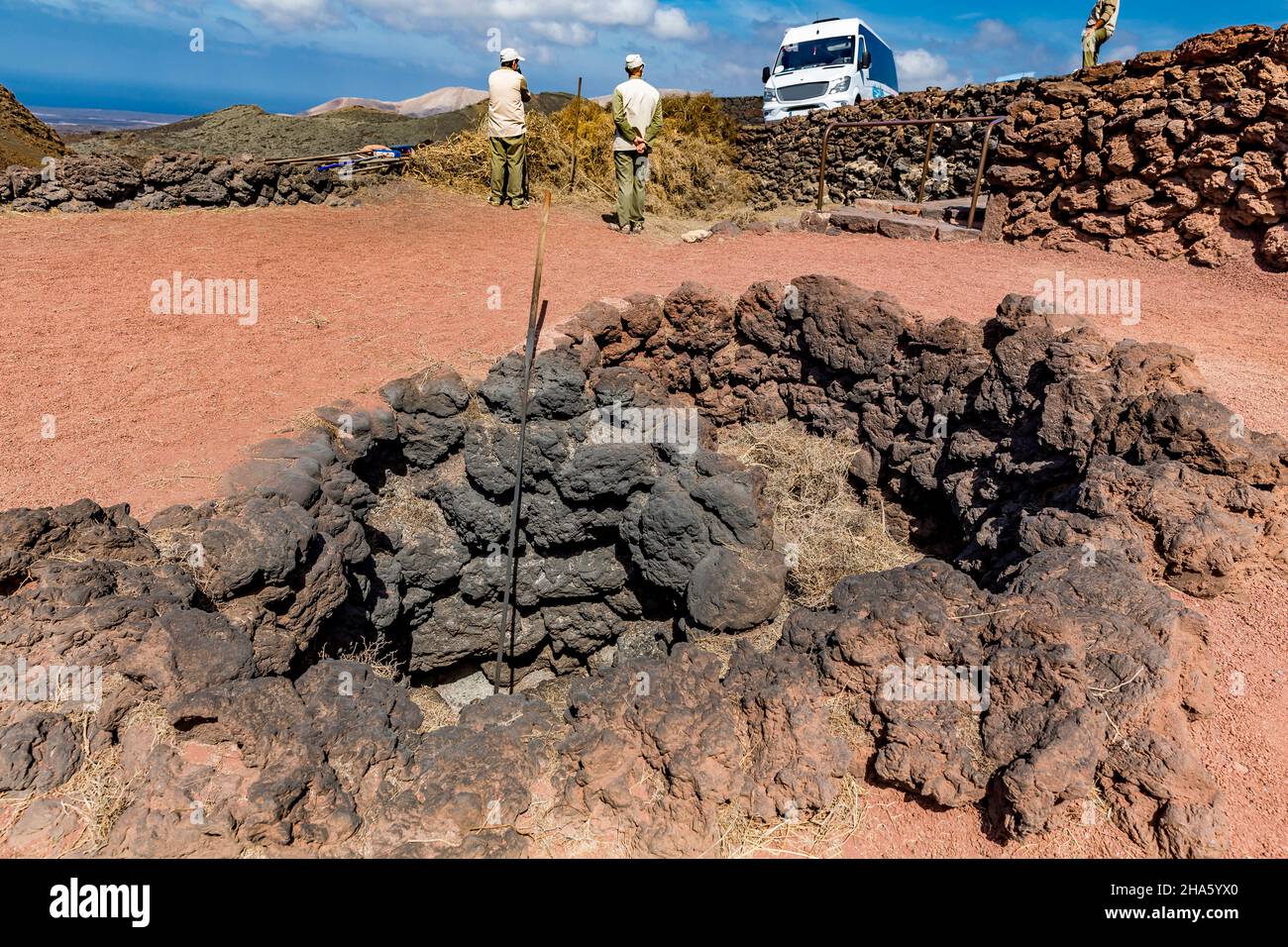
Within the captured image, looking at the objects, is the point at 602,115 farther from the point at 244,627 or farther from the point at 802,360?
the point at 244,627

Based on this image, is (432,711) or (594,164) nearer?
(432,711)

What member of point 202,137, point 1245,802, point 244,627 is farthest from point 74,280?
point 202,137

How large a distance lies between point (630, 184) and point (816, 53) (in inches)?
355

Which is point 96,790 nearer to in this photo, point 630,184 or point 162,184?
point 630,184

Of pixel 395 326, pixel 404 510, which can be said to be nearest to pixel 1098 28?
pixel 395 326

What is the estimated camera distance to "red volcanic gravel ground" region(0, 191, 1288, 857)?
3387mm

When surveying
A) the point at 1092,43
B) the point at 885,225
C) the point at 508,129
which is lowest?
the point at 885,225

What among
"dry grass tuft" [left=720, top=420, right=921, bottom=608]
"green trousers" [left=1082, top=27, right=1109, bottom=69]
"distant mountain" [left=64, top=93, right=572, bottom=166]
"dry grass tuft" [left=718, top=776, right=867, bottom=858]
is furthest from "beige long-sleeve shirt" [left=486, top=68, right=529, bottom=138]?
"distant mountain" [left=64, top=93, right=572, bottom=166]

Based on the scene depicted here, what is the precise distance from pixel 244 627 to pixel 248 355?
316 centimetres

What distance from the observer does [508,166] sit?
11.0m

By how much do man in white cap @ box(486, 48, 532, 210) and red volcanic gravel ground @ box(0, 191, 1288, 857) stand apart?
68cm

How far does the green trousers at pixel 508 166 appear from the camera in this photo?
10648 mm

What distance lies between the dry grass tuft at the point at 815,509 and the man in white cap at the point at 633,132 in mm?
4275

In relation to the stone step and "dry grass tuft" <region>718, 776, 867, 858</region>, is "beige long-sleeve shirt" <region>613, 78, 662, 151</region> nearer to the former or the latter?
the stone step
